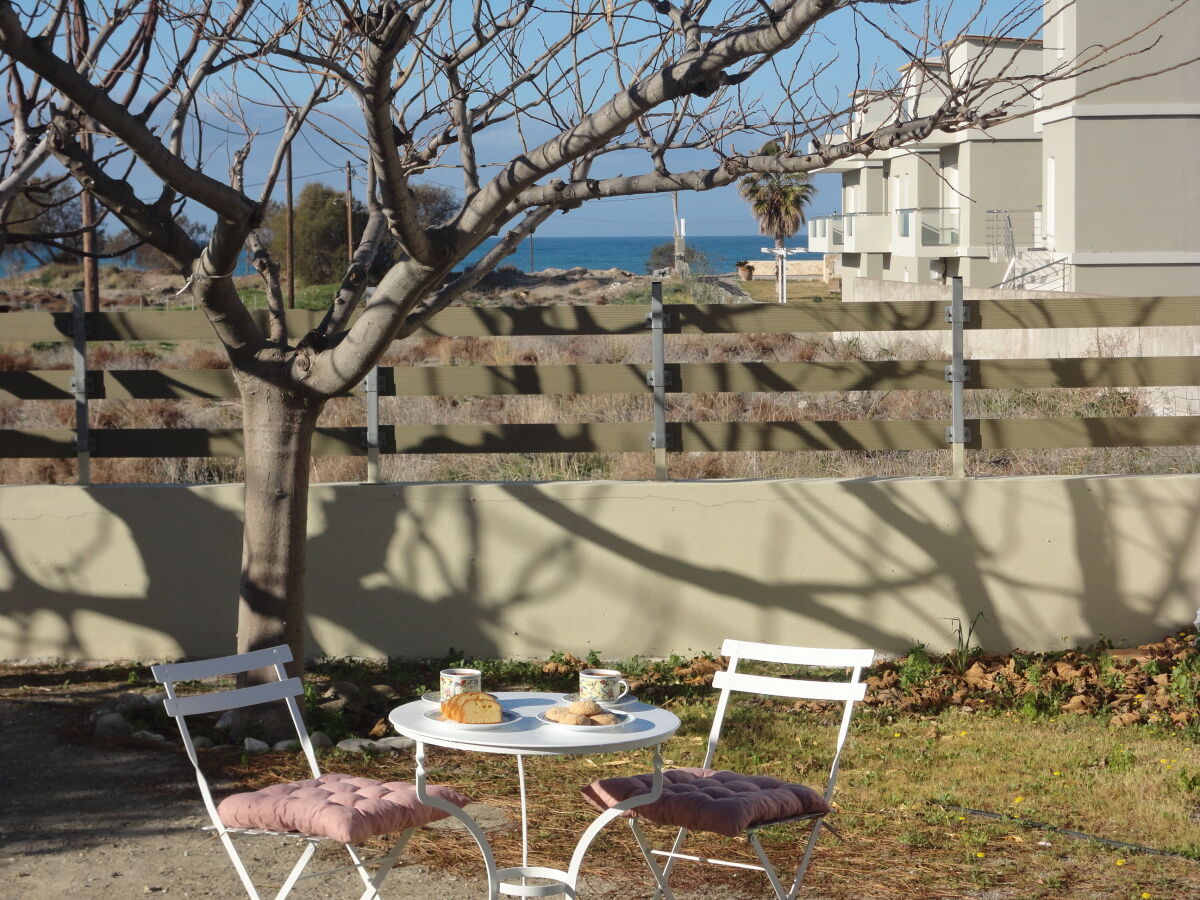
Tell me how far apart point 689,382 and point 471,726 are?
15.2 ft

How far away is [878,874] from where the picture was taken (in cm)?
483

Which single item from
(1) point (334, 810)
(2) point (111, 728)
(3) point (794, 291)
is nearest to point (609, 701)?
(1) point (334, 810)

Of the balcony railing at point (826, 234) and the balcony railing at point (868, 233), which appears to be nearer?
the balcony railing at point (868, 233)

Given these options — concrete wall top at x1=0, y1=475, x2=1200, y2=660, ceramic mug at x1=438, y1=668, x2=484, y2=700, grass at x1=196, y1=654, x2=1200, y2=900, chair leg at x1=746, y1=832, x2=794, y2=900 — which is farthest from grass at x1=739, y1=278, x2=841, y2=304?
ceramic mug at x1=438, y1=668, x2=484, y2=700

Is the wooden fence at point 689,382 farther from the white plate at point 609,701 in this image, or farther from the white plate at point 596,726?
the white plate at point 596,726

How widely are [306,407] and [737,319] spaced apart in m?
2.90

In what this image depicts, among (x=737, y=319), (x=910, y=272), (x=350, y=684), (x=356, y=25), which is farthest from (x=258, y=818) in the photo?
(x=910, y=272)

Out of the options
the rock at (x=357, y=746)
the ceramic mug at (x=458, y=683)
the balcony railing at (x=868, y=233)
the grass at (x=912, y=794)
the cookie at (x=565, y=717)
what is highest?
the balcony railing at (x=868, y=233)

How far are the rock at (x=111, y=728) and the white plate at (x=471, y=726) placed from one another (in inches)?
125

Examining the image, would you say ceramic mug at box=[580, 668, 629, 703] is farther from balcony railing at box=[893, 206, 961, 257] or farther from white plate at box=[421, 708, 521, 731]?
balcony railing at box=[893, 206, 961, 257]

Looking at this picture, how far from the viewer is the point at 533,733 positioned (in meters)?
3.82

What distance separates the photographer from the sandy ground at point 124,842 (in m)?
4.65

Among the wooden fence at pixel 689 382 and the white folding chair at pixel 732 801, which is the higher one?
the wooden fence at pixel 689 382

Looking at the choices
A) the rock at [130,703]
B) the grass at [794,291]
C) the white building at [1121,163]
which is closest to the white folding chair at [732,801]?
the rock at [130,703]
